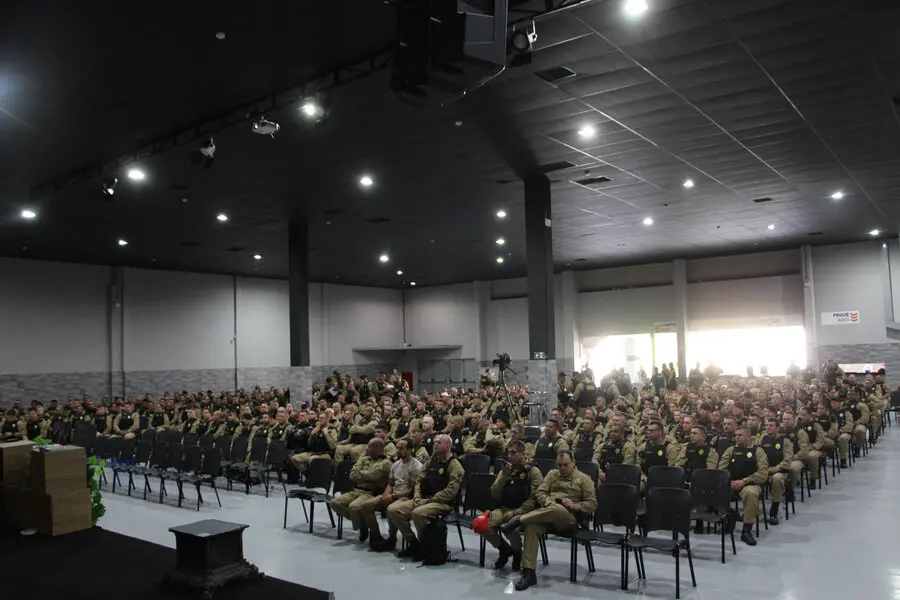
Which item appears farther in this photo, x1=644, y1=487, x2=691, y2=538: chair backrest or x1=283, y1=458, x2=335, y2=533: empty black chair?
x1=283, y1=458, x2=335, y2=533: empty black chair

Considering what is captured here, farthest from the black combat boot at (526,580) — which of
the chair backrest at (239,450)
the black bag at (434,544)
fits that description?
the chair backrest at (239,450)

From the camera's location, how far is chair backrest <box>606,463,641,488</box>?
7406 mm

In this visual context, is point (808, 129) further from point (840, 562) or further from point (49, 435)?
point (49, 435)

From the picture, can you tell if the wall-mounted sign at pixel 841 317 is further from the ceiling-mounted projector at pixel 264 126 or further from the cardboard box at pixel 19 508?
the cardboard box at pixel 19 508

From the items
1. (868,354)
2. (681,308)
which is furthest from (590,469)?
(681,308)

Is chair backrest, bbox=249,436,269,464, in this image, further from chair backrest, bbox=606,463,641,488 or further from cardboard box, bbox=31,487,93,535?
chair backrest, bbox=606,463,641,488

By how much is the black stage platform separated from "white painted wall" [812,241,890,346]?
890 inches

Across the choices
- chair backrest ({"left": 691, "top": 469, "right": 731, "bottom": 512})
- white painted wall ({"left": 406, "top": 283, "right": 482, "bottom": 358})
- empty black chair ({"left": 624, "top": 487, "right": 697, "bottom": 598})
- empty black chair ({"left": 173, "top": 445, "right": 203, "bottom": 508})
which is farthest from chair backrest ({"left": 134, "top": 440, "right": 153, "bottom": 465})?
white painted wall ({"left": 406, "top": 283, "right": 482, "bottom": 358})

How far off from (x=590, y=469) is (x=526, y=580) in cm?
221

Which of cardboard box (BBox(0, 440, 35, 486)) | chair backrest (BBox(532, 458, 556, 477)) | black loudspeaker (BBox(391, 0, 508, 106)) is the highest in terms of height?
black loudspeaker (BBox(391, 0, 508, 106))

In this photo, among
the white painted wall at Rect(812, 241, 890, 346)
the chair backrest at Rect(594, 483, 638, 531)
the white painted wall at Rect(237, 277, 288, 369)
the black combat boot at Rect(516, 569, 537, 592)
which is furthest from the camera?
the white painted wall at Rect(237, 277, 288, 369)

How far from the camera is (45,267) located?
20969 millimetres

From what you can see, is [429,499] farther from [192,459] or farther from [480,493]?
[192,459]

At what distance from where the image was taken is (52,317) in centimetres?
2100
